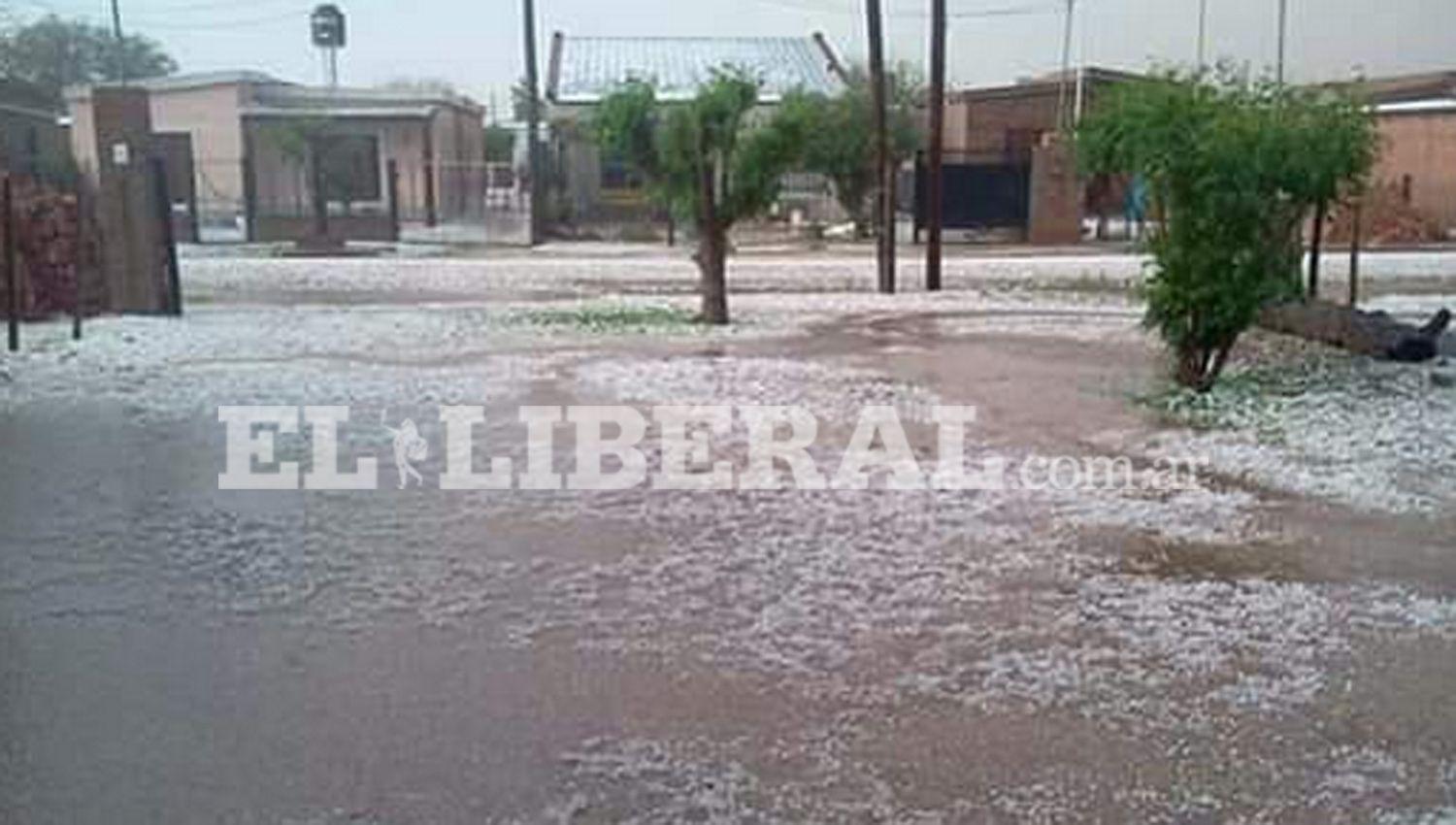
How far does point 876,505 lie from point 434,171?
3331cm

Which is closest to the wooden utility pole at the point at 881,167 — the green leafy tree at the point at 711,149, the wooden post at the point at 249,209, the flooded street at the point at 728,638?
the green leafy tree at the point at 711,149

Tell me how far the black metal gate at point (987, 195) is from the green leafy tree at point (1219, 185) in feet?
70.8

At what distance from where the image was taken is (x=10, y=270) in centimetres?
1443

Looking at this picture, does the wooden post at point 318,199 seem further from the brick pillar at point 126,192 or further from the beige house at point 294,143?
the brick pillar at point 126,192

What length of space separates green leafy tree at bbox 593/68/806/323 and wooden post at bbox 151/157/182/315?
489 cm

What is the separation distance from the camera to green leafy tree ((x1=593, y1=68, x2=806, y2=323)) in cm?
1641

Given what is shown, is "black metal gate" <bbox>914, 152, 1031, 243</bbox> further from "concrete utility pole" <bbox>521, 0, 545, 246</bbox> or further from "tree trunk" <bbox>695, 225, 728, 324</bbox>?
"tree trunk" <bbox>695, 225, 728, 324</bbox>

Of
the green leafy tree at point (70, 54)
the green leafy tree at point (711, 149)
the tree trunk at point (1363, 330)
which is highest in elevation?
the green leafy tree at point (70, 54)

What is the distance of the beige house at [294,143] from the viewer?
126ft

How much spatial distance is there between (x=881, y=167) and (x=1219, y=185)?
10218mm

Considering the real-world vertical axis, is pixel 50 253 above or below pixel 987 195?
below

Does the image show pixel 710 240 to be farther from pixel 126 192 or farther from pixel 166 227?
pixel 126 192

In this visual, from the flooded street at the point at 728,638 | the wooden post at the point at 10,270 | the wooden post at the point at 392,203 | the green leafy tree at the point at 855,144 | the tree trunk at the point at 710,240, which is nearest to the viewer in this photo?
the flooded street at the point at 728,638

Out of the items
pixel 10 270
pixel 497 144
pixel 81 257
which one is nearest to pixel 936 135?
pixel 81 257
